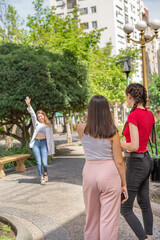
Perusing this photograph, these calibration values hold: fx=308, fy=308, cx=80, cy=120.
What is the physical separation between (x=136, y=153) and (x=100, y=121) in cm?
68

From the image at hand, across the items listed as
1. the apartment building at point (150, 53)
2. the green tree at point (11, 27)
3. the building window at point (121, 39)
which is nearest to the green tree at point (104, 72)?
the green tree at point (11, 27)

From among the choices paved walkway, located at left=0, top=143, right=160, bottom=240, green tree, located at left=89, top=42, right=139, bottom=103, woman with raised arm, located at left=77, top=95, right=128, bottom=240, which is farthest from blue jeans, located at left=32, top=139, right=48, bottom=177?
green tree, located at left=89, top=42, right=139, bottom=103

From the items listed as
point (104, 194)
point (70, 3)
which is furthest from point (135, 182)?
point (70, 3)

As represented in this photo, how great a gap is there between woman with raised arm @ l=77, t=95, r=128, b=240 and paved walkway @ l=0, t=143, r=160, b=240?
124cm

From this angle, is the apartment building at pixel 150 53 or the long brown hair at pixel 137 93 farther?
the apartment building at pixel 150 53

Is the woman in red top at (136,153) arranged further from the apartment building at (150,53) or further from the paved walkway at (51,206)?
the apartment building at (150,53)

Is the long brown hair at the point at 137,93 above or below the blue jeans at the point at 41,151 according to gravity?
above

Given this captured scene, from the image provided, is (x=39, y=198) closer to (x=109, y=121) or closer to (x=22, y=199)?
(x=22, y=199)

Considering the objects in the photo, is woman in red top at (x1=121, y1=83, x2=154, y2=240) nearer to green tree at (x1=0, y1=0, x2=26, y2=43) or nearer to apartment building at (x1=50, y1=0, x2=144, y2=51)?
green tree at (x1=0, y1=0, x2=26, y2=43)

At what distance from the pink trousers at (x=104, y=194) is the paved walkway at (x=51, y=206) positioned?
1.25m

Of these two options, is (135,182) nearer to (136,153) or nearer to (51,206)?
(136,153)

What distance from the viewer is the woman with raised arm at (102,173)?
2.67m

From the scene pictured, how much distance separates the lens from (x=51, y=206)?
5320 mm

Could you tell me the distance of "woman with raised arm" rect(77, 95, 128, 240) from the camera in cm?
267
